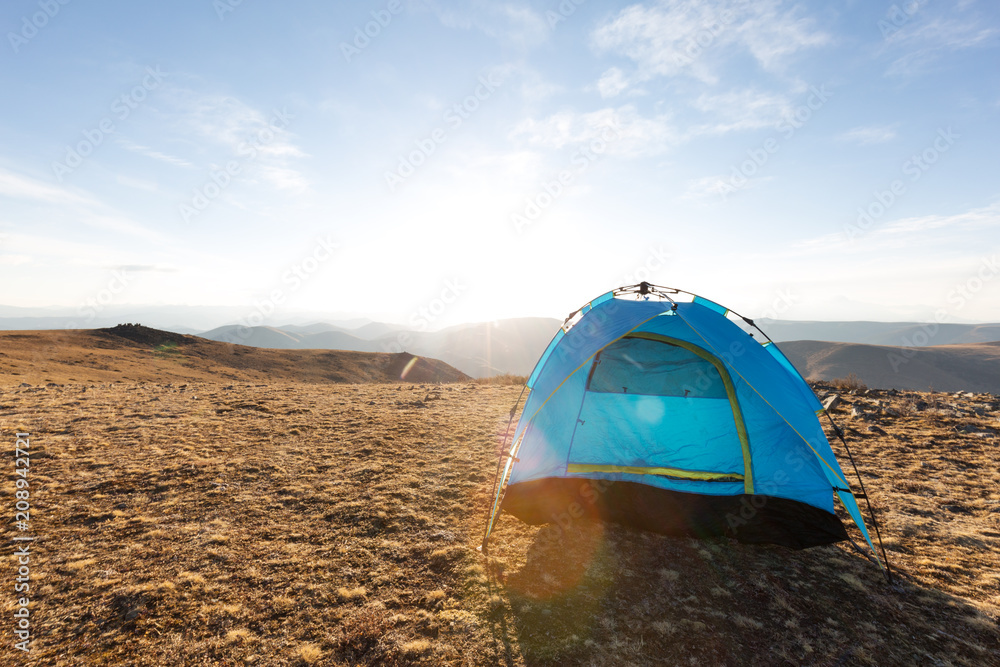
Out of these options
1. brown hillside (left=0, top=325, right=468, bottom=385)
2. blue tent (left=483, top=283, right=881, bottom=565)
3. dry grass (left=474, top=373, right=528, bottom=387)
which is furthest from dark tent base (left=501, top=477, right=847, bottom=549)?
brown hillside (left=0, top=325, right=468, bottom=385)

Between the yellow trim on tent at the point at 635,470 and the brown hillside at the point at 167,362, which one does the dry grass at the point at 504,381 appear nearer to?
the brown hillside at the point at 167,362

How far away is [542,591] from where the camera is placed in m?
4.35

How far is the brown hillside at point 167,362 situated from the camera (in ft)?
60.0

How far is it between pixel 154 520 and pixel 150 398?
917cm

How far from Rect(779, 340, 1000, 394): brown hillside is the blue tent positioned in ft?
246

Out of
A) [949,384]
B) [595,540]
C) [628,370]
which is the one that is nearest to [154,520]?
[595,540]

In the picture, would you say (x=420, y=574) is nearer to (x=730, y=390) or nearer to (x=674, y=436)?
(x=674, y=436)

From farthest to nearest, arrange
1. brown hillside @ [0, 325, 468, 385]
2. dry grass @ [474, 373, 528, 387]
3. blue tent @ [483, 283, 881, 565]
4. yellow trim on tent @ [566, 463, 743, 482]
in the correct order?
dry grass @ [474, 373, 528, 387]
brown hillside @ [0, 325, 468, 385]
yellow trim on tent @ [566, 463, 743, 482]
blue tent @ [483, 283, 881, 565]

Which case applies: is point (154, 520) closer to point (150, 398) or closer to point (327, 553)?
point (327, 553)

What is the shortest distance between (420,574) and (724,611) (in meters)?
3.51

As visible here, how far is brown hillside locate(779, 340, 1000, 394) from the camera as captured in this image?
6750 centimetres

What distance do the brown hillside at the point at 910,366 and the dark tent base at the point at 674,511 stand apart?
75099 millimetres

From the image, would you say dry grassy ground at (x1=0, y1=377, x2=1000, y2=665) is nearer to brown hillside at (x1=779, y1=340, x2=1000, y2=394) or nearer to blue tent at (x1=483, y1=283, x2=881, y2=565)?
blue tent at (x1=483, y1=283, x2=881, y2=565)

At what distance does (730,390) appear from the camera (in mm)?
5816
